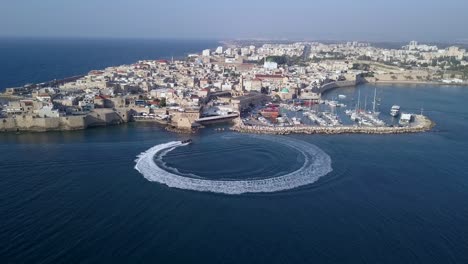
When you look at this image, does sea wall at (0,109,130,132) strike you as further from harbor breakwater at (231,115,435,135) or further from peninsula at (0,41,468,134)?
harbor breakwater at (231,115,435,135)

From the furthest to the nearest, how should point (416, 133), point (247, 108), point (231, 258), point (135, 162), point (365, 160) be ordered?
point (247, 108), point (416, 133), point (365, 160), point (135, 162), point (231, 258)

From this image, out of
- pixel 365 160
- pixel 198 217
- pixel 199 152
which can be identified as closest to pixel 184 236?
pixel 198 217

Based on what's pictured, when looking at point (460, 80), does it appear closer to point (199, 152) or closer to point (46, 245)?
point (199, 152)

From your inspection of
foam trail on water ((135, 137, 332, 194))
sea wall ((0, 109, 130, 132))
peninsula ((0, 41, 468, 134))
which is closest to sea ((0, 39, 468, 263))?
foam trail on water ((135, 137, 332, 194))

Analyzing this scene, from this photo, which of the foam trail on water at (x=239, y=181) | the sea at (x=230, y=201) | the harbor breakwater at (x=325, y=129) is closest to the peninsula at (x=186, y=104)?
the harbor breakwater at (x=325, y=129)

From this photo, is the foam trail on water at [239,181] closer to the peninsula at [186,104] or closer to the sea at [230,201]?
the sea at [230,201]

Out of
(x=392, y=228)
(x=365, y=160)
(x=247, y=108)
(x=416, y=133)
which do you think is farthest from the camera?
(x=247, y=108)
